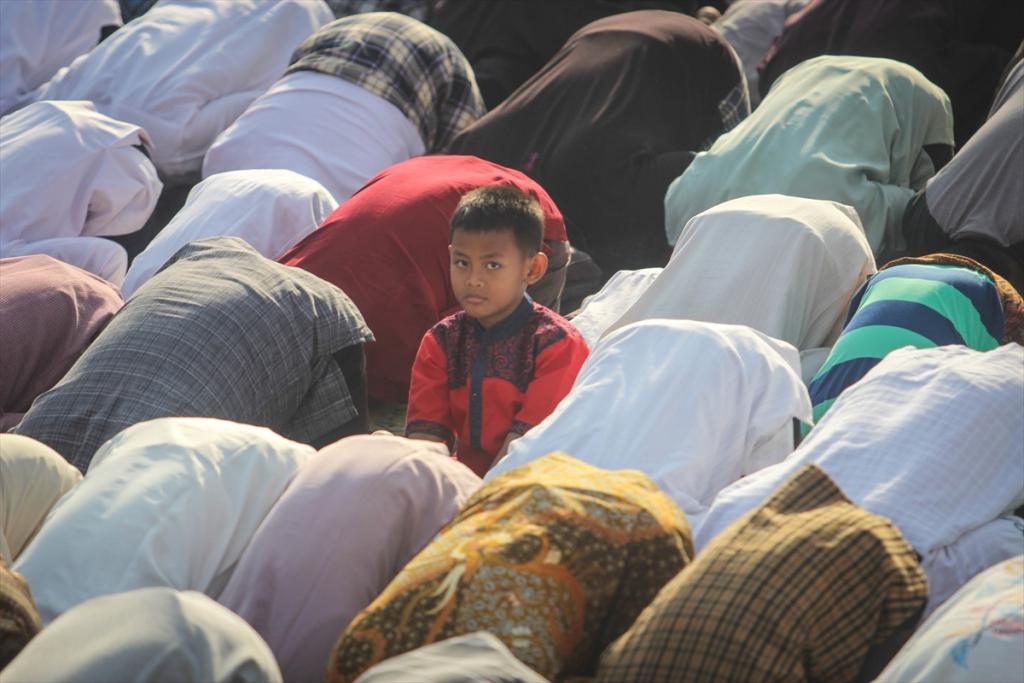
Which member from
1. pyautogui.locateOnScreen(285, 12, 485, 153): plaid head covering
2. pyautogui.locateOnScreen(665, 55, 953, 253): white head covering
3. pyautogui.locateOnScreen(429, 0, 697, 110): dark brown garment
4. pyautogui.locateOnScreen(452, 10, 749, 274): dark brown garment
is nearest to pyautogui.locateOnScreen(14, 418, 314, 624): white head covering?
pyautogui.locateOnScreen(665, 55, 953, 253): white head covering

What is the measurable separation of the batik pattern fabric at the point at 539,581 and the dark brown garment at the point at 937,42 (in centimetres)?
311

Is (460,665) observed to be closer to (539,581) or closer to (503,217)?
(539,581)

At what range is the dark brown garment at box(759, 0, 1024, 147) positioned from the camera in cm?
471

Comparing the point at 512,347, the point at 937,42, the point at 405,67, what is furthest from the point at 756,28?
the point at 512,347

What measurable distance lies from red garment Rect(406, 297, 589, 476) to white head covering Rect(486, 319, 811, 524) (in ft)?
1.26

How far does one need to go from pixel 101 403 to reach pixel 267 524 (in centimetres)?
77

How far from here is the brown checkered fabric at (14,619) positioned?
1.87 m

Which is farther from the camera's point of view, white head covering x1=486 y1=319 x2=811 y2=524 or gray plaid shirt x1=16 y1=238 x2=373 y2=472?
gray plaid shirt x1=16 y1=238 x2=373 y2=472

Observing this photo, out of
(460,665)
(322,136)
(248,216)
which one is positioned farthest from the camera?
(322,136)

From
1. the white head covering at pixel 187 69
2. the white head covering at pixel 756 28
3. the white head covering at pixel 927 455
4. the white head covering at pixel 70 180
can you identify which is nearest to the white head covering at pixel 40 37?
the white head covering at pixel 187 69

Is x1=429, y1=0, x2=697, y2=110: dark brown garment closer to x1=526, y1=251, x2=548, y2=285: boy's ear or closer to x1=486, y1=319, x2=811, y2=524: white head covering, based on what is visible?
x1=526, y1=251, x2=548, y2=285: boy's ear

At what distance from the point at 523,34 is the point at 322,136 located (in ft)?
3.62

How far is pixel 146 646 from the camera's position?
162cm

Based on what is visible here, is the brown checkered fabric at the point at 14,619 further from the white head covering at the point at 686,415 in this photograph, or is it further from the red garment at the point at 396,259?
the red garment at the point at 396,259
